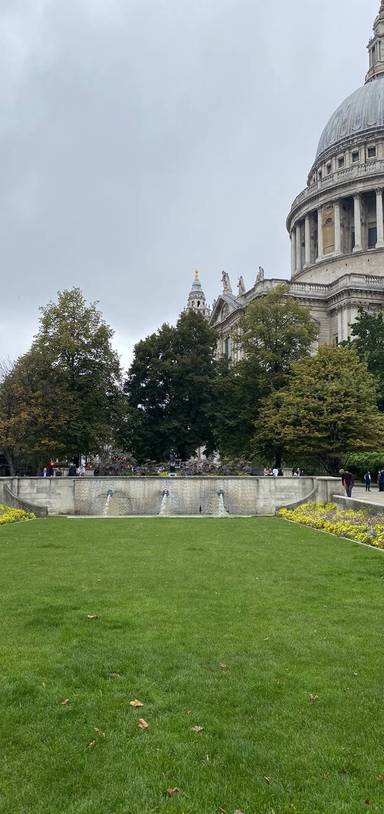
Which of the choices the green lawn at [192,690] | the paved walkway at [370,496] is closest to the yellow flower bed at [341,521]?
the paved walkway at [370,496]

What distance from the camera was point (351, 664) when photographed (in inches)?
271

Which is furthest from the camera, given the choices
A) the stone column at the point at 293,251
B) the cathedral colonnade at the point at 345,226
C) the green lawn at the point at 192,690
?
the stone column at the point at 293,251

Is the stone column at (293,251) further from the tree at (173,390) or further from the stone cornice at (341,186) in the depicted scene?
the tree at (173,390)

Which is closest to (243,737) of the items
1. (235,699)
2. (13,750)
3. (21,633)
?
(235,699)

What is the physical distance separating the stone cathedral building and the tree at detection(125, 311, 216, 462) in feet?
54.9

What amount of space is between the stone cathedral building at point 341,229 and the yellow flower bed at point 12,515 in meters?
42.2

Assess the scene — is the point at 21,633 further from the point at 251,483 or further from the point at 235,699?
the point at 251,483

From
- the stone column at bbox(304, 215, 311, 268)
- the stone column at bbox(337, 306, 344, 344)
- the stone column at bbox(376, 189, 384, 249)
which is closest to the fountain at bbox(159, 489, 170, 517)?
the stone column at bbox(337, 306, 344, 344)

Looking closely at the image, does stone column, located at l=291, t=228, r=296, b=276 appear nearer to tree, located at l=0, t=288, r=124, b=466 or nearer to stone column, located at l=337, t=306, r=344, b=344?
stone column, located at l=337, t=306, r=344, b=344

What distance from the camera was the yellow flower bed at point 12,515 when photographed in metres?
22.6

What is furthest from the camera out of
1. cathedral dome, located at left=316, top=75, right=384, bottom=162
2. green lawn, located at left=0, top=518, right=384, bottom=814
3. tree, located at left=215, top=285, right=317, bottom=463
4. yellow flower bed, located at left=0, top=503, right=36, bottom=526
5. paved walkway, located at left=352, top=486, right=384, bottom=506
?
cathedral dome, located at left=316, top=75, right=384, bottom=162

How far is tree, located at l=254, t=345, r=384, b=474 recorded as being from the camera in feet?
109

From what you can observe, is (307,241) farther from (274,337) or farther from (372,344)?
(274,337)

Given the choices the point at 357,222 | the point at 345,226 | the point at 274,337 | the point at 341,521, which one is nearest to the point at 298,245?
the point at 345,226
